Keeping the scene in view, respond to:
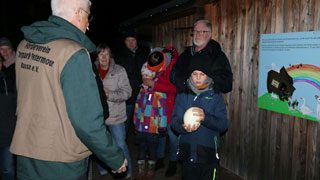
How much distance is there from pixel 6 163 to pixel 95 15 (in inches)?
1254

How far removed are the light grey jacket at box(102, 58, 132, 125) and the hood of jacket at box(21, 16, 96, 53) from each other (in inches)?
107

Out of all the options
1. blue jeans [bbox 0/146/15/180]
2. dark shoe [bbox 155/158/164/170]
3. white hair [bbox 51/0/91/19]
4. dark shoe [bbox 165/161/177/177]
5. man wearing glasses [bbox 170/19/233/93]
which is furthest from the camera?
dark shoe [bbox 155/158/164/170]

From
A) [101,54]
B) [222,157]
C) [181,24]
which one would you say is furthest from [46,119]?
[181,24]

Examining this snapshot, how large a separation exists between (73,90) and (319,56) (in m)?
2.89

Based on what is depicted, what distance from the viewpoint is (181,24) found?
7.88 m

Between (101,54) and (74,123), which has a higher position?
(101,54)

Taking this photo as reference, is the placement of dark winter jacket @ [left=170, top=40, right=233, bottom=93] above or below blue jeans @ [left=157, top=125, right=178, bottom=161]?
above

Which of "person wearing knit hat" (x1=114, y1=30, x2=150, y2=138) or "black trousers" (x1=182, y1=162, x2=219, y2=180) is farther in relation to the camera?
"person wearing knit hat" (x1=114, y1=30, x2=150, y2=138)

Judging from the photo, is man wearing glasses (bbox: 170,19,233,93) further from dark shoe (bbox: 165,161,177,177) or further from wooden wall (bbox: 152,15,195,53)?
wooden wall (bbox: 152,15,195,53)

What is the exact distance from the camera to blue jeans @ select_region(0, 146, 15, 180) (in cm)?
470

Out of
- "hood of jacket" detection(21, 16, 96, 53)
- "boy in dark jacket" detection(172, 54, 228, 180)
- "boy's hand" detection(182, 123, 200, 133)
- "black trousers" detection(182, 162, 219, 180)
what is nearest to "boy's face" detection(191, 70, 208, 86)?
"boy in dark jacket" detection(172, 54, 228, 180)

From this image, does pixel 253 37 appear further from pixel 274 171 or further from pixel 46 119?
pixel 46 119

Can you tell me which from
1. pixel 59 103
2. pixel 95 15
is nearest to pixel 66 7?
pixel 59 103

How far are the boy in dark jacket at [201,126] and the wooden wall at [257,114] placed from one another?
124cm
